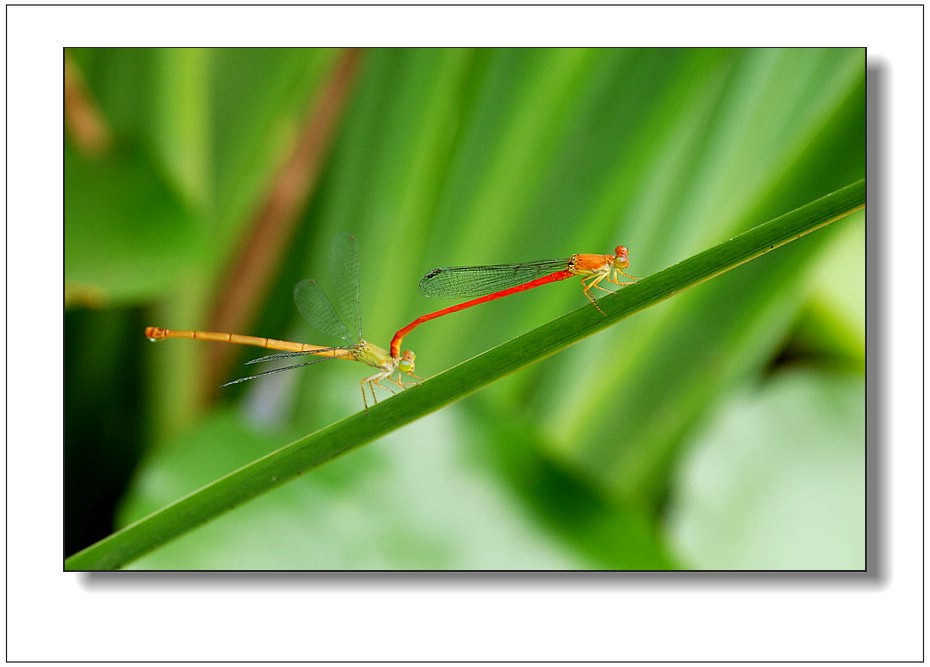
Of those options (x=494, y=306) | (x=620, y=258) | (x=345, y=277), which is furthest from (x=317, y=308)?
(x=620, y=258)

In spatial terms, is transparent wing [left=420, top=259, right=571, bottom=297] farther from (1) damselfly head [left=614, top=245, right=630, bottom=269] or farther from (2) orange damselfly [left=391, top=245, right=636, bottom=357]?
(1) damselfly head [left=614, top=245, right=630, bottom=269]

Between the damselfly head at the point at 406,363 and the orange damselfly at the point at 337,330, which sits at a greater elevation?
the orange damselfly at the point at 337,330

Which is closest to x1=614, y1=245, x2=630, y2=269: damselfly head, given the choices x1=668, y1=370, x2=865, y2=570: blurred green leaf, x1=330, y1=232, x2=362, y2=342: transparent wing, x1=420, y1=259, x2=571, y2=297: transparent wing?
x1=420, y1=259, x2=571, y2=297: transparent wing

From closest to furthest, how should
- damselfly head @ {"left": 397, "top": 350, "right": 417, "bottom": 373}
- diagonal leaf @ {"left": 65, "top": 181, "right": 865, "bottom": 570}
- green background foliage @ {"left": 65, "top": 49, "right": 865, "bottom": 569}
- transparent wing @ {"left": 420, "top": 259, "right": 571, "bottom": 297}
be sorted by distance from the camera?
1. diagonal leaf @ {"left": 65, "top": 181, "right": 865, "bottom": 570}
2. damselfly head @ {"left": 397, "top": 350, "right": 417, "bottom": 373}
3. transparent wing @ {"left": 420, "top": 259, "right": 571, "bottom": 297}
4. green background foliage @ {"left": 65, "top": 49, "right": 865, "bottom": 569}

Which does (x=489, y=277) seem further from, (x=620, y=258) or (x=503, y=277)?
(x=620, y=258)

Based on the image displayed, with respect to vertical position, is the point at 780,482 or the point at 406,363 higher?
the point at 406,363

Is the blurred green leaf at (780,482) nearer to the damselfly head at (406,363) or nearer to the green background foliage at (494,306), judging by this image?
the green background foliage at (494,306)

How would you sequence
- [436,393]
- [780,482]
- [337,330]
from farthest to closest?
[780,482] → [337,330] → [436,393]

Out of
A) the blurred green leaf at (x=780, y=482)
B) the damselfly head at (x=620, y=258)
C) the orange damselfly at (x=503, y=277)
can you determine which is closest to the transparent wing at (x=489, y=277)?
the orange damselfly at (x=503, y=277)
